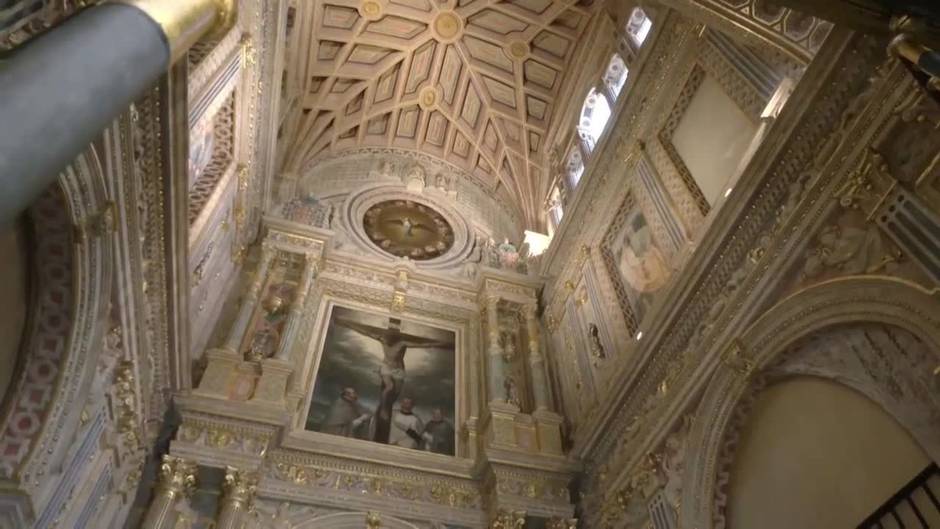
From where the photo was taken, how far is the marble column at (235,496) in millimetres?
7578

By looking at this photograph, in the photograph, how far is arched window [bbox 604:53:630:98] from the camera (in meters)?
12.5

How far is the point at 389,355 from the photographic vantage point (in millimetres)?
11445

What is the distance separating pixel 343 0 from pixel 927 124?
12316 mm

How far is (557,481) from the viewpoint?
30.1ft

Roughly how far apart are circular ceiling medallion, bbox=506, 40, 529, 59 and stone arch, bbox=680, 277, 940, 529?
411 inches

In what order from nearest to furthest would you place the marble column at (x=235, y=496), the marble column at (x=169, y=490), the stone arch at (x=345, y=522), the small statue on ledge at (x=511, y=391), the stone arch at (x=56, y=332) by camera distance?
the stone arch at (x=56, y=332)
the marble column at (x=169, y=490)
the marble column at (x=235, y=496)
the stone arch at (x=345, y=522)
the small statue on ledge at (x=511, y=391)

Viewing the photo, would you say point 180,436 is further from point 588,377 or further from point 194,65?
point 588,377

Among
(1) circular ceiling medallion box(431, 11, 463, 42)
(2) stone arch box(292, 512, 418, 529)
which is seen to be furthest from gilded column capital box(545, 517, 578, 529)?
(1) circular ceiling medallion box(431, 11, 463, 42)

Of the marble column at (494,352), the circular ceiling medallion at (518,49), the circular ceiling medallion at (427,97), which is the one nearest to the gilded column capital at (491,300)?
the marble column at (494,352)

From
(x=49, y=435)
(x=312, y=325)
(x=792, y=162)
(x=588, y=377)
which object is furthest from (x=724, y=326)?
(x=312, y=325)

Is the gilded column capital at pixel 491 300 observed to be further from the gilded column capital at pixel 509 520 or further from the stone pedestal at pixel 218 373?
the stone pedestal at pixel 218 373

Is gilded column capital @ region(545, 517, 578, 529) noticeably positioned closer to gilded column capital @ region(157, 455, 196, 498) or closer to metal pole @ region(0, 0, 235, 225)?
gilded column capital @ region(157, 455, 196, 498)

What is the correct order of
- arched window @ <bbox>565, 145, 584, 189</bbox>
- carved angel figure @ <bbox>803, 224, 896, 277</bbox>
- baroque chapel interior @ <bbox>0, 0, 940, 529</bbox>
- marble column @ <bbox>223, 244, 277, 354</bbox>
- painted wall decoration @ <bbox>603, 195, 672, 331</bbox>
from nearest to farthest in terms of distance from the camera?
baroque chapel interior @ <bbox>0, 0, 940, 529</bbox> → carved angel figure @ <bbox>803, 224, 896, 277</bbox> → painted wall decoration @ <bbox>603, 195, 672, 331</bbox> → marble column @ <bbox>223, 244, 277, 354</bbox> → arched window @ <bbox>565, 145, 584, 189</bbox>

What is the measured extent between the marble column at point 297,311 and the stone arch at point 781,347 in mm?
6142
